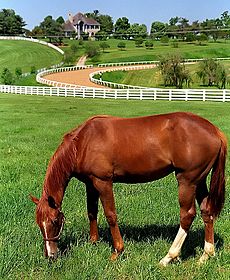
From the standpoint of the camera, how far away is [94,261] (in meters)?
5.18

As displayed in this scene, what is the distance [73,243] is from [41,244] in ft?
1.40

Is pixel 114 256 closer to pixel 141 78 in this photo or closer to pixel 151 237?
pixel 151 237

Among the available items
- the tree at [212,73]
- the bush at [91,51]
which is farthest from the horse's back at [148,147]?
the bush at [91,51]

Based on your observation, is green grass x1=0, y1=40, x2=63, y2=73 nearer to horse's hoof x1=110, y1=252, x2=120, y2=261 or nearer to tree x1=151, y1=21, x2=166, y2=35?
tree x1=151, y1=21, x2=166, y2=35

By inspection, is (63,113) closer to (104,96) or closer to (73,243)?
(104,96)

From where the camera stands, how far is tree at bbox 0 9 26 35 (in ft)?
490

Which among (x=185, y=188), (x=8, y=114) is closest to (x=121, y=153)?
(x=185, y=188)

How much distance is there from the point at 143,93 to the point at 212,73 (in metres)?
25.0

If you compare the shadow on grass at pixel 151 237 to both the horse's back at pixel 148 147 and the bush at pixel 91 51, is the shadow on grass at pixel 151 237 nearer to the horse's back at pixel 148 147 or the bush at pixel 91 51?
the horse's back at pixel 148 147

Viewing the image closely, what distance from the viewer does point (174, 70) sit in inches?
2363

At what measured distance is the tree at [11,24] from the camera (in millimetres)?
149375

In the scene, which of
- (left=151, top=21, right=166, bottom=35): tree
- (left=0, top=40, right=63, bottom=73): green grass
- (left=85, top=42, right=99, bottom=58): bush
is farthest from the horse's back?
(left=151, top=21, right=166, bottom=35): tree

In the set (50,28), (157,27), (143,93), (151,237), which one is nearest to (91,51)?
(50,28)

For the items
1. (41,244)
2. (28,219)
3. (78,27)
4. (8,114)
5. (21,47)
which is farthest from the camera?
(78,27)
